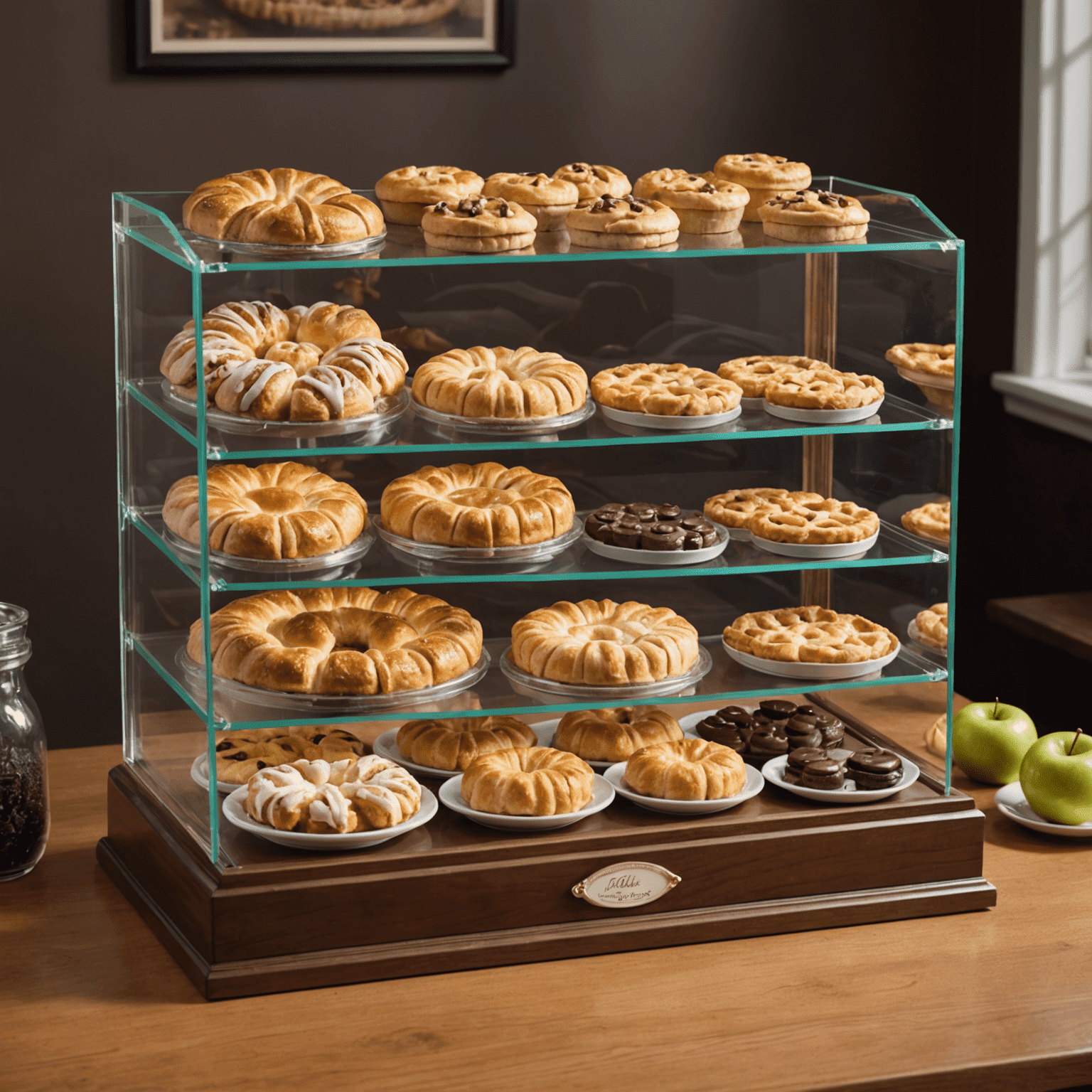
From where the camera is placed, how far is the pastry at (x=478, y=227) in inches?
84.3

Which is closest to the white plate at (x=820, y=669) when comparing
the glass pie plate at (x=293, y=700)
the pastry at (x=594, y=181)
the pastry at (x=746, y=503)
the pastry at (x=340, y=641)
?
the pastry at (x=746, y=503)

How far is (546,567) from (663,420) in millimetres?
283

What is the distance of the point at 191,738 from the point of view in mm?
2264

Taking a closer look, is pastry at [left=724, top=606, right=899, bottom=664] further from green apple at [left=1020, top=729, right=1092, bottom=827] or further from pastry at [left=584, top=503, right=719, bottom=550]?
green apple at [left=1020, top=729, right=1092, bottom=827]

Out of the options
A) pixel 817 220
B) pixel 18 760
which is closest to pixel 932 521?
pixel 817 220

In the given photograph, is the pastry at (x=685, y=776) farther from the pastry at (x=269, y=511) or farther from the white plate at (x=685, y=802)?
the pastry at (x=269, y=511)

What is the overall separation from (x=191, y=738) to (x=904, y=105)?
2.83 metres

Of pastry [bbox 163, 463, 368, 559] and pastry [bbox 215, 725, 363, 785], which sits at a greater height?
pastry [bbox 163, 463, 368, 559]

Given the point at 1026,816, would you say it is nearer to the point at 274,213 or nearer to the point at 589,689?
the point at 589,689

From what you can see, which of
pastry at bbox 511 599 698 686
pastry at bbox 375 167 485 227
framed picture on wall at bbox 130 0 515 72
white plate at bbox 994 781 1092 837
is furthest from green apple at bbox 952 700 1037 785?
framed picture on wall at bbox 130 0 515 72

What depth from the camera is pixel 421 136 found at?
152 inches

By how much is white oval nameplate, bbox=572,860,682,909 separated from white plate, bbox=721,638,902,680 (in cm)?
38

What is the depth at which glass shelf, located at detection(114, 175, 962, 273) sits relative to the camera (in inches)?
79.7

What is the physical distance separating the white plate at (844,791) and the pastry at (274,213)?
40.1 inches
